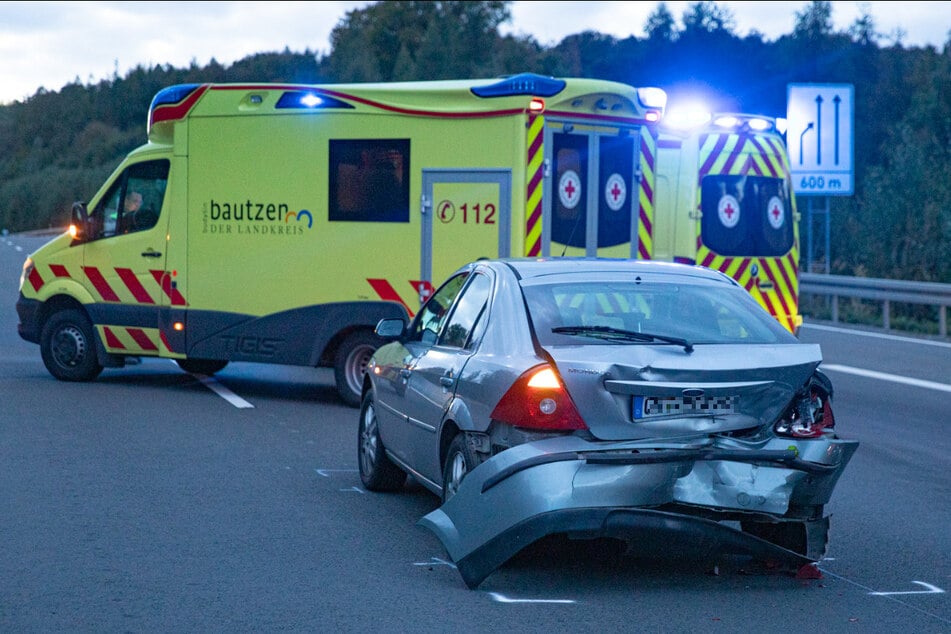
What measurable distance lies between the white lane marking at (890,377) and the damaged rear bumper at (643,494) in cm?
887

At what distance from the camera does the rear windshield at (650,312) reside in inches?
258

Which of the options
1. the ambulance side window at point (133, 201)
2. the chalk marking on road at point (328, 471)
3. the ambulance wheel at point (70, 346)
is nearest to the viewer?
the chalk marking on road at point (328, 471)

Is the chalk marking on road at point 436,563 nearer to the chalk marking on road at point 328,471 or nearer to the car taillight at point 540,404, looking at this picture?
the car taillight at point 540,404

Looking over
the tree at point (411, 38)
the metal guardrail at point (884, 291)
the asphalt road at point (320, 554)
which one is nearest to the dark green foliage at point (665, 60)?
the tree at point (411, 38)

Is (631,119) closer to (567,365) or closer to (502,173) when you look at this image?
(502,173)

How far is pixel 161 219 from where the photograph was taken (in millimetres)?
13406

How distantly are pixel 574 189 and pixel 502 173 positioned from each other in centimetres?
67

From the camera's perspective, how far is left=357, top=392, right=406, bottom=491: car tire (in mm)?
8484

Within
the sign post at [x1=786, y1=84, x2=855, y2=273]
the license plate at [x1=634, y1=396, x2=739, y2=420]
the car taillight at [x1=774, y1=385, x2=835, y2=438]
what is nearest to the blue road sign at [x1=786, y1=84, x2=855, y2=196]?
the sign post at [x1=786, y1=84, x2=855, y2=273]

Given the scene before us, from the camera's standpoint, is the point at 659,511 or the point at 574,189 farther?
the point at 574,189

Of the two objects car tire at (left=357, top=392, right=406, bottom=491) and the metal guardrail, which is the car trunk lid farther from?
the metal guardrail

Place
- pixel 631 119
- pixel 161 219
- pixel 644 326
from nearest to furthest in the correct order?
pixel 644 326 < pixel 631 119 < pixel 161 219

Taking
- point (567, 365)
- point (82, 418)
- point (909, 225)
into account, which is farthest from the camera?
point (909, 225)

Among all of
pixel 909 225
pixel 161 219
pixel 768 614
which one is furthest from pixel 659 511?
pixel 909 225
